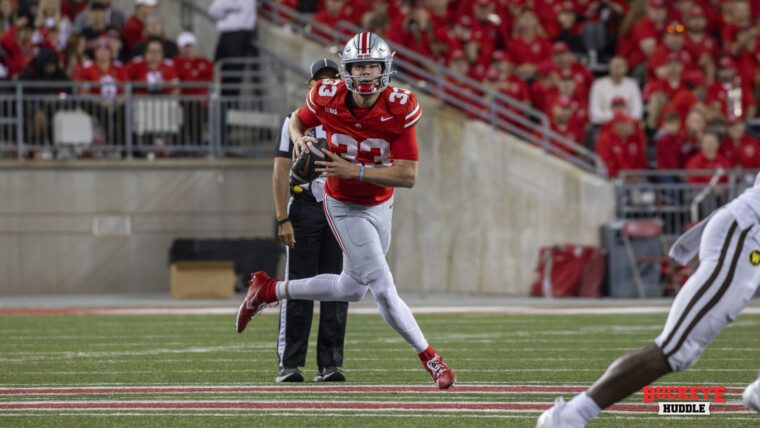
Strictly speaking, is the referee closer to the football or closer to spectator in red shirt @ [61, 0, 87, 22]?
the football

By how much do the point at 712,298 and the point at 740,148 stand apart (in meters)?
12.0

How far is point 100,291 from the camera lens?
16.5m

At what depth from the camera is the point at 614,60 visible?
16.7 m

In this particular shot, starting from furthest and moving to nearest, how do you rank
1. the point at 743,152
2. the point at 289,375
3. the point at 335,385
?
the point at 743,152 → the point at 289,375 → the point at 335,385

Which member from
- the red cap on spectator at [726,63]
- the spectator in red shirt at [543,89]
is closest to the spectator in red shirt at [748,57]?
the red cap on spectator at [726,63]

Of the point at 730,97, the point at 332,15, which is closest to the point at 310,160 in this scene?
the point at 730,97

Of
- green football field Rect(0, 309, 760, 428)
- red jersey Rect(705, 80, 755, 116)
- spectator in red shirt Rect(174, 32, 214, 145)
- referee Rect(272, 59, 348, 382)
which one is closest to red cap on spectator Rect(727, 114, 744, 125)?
red jersey Rect(705, 80, 755, 116)

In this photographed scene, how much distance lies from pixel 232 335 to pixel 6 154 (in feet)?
24.1

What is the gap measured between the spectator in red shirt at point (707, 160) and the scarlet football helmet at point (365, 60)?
397 inches

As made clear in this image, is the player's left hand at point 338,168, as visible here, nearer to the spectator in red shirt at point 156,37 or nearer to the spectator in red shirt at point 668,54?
the spectator in red shirt at point 156,37

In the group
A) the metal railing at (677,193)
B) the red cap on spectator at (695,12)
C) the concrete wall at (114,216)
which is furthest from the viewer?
the red cap on spectator at (695,12)

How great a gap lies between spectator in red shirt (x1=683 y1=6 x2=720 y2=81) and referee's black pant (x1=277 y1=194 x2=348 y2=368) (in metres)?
11.7

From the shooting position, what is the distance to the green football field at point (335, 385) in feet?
18.1

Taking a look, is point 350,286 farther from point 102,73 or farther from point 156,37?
point 156,37
